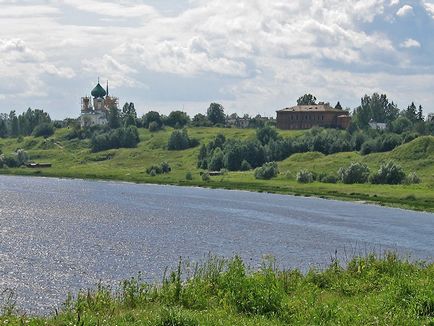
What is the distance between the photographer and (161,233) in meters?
86.8

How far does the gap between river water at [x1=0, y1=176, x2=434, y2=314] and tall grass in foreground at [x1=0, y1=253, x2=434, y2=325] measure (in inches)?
496

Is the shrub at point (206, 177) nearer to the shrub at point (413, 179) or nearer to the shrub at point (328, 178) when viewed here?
the shrub at point (328, 178)

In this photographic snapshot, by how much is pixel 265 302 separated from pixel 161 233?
191 ft

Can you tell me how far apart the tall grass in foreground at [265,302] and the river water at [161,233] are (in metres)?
12.6

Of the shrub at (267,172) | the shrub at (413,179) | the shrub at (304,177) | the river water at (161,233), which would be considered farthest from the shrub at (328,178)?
the river water at (161,233)

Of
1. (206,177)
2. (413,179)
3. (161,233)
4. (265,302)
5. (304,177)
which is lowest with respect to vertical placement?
(161,233)

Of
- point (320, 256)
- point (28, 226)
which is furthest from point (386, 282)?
point (28, 226)

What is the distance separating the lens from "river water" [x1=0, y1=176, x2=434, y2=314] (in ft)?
186

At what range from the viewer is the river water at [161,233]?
56625 mm

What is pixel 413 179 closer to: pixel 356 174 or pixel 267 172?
pixel 356 174

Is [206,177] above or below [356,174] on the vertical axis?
below

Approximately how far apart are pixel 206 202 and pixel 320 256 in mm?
71234

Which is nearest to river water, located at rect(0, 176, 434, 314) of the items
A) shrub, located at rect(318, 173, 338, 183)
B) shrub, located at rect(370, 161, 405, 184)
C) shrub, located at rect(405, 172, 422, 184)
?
shrub, located at rect(318, 173, 338, 183)

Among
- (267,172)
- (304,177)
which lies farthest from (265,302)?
(267,172)
